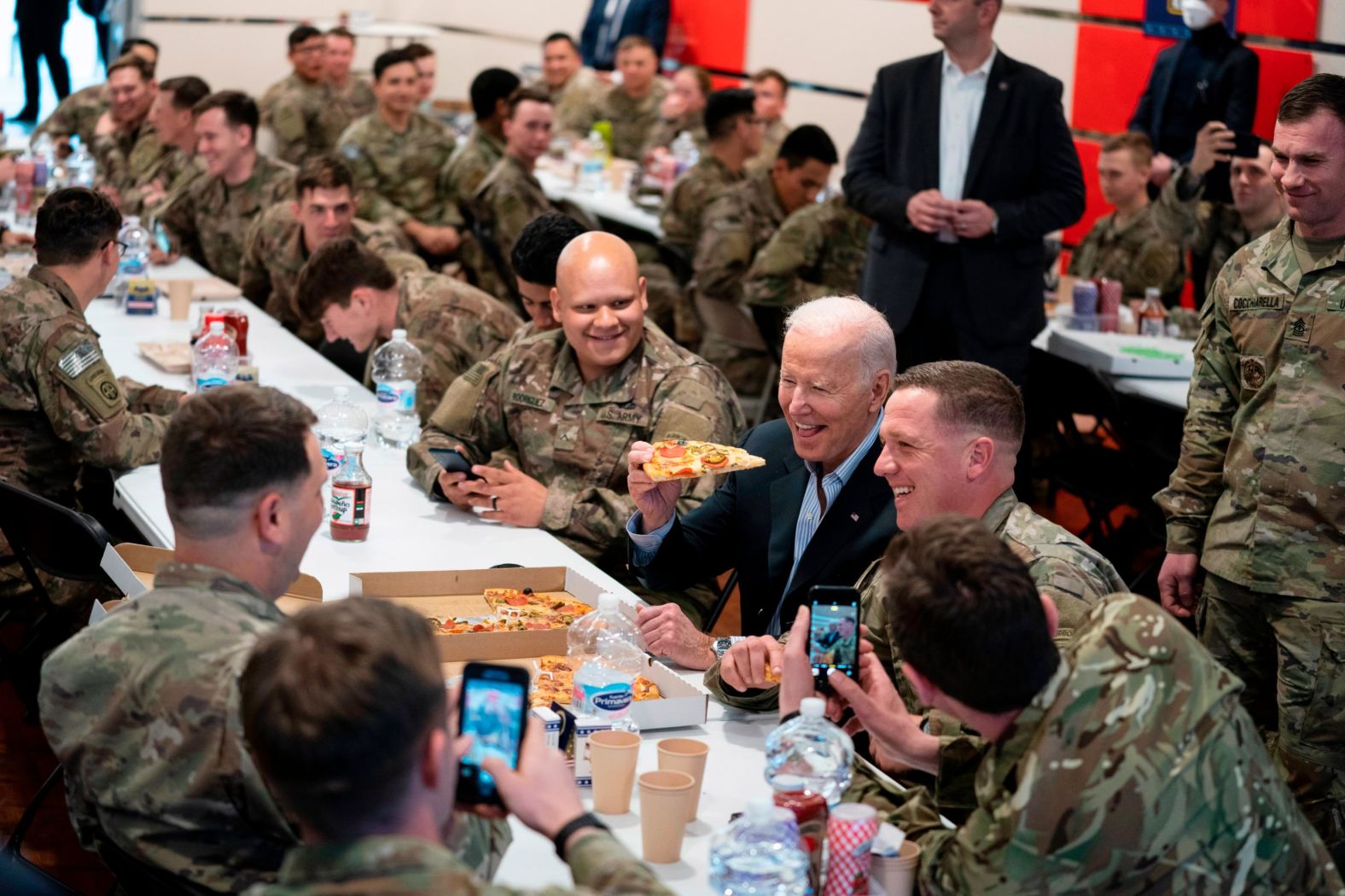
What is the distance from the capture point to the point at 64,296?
13.9ft

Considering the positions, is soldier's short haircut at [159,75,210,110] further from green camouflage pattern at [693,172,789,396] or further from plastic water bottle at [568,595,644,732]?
plastic water bottle at [568,595,644,732]

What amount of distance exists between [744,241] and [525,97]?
163cm

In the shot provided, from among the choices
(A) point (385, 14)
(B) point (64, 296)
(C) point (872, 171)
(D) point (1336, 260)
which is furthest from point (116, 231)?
(A) point (385, 14)

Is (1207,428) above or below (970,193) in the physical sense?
below

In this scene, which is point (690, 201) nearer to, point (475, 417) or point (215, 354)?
point (215, 354)

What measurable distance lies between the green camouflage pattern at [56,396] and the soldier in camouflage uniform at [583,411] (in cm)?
78

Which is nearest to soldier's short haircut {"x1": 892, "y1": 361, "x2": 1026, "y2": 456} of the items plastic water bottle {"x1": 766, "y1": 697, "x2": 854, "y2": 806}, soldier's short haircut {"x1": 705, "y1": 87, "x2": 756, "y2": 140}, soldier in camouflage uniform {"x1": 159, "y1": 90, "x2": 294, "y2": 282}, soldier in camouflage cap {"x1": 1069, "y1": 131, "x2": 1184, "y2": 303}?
plastic water bottle {"x1": 766, "y1": 697, "x2": 854, "y2": 806}

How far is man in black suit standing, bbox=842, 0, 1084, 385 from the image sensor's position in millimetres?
5145

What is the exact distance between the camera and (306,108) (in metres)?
10.9

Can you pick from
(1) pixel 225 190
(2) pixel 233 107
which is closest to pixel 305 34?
(1) pixel 225 190

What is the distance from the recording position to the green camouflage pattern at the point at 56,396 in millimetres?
4055

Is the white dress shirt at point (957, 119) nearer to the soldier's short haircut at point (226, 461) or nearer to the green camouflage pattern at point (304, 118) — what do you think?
the soldier's short haircut at point (226, 461)

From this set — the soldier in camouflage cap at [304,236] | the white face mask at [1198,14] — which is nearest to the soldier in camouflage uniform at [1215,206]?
the white face mask at [1198,14]

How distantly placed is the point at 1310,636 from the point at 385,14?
44.7 ft
